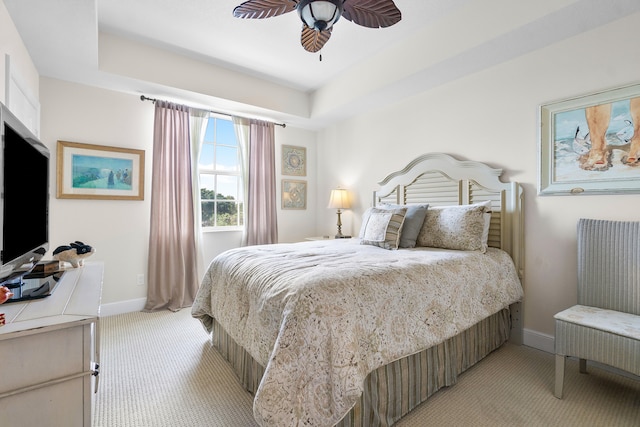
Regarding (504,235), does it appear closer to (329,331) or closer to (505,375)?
(505,375)

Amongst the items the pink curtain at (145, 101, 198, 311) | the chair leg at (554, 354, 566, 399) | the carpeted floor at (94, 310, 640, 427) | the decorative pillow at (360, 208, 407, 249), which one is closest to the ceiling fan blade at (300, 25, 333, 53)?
the decorative pillow at (360, 208, 407, 249)

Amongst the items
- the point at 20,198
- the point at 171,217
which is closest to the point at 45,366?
the point at 20,198

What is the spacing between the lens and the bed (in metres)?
1.25

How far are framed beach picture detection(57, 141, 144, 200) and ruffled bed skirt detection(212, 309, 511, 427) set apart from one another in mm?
1993

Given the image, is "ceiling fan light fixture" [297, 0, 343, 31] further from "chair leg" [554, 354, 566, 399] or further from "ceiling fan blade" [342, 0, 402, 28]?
"chair leg" [554, 354, 566, 399]

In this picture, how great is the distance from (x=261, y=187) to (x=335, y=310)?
3.08 m

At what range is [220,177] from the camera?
4.06 m

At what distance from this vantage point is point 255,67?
137 inches

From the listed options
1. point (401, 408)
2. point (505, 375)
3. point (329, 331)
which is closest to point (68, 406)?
point (329, 331)

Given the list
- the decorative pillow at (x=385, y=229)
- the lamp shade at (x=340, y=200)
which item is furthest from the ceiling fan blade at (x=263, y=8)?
the lamp shade at (x=340, y=200)

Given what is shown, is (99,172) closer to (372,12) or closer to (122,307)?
(122,307)

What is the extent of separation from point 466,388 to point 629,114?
2.15 meters

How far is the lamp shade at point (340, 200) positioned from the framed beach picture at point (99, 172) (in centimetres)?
233

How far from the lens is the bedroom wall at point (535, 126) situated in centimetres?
212
